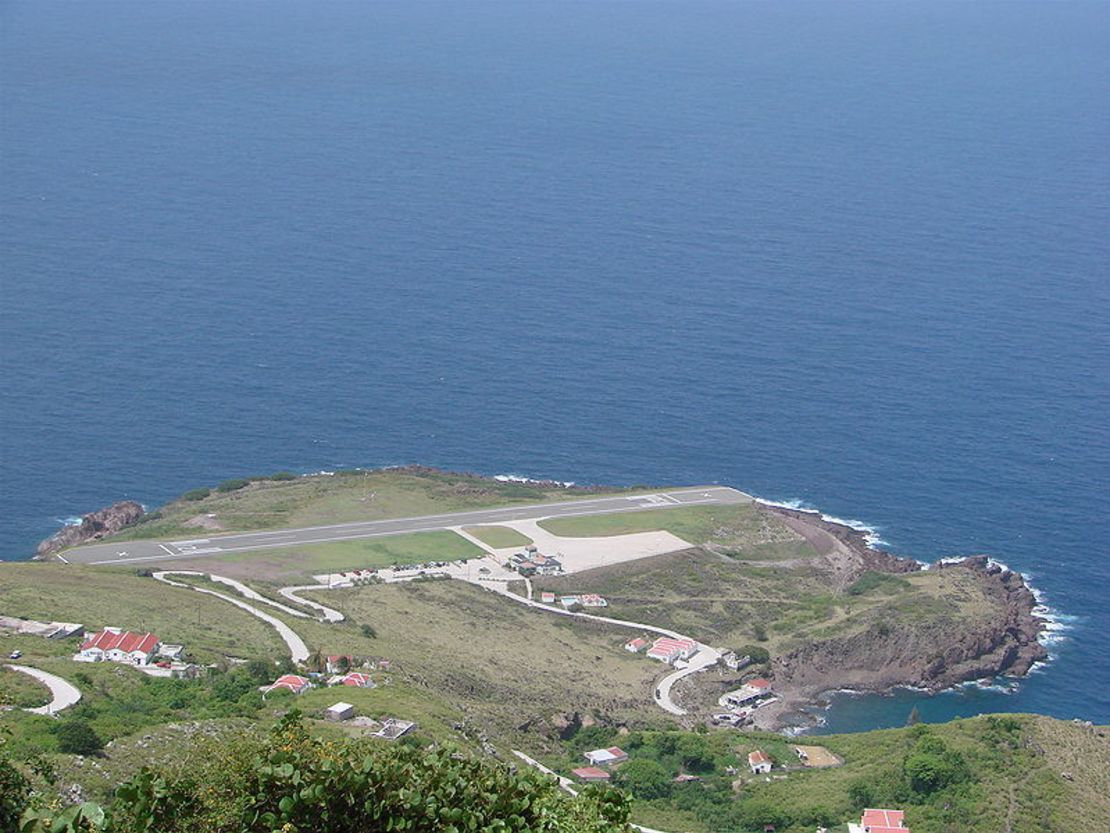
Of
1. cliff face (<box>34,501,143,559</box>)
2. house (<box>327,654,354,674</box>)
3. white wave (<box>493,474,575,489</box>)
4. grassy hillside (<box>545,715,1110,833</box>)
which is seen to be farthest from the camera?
white wave (<box>493,474,575,489</box>)

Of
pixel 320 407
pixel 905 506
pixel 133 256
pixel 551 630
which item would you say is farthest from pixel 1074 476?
pixel 133 256

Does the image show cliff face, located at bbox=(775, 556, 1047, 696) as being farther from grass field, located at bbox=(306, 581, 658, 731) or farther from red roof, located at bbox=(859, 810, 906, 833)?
red roof, located at bbox=(859, 810, 906, 833)

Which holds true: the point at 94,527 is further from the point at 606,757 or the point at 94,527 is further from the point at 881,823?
the point at 881,823

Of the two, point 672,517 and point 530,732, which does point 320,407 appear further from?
point 530,732


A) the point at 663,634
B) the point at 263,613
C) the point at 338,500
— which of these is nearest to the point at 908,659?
the point at 663,634

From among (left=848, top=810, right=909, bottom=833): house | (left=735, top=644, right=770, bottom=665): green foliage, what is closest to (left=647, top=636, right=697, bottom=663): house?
Answer: (left=735, top=644, right=770, bottom=665): green foliage

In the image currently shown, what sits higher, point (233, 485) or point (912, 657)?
point (233, 485)

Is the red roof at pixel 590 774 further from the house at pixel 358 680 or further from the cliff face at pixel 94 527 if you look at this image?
the cliff face at pixel 94 527
